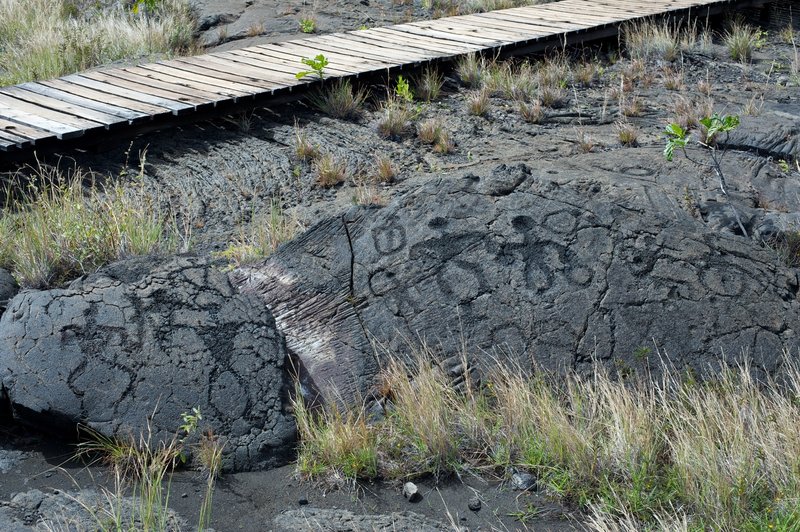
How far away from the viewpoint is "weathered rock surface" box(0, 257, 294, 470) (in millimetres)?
4105

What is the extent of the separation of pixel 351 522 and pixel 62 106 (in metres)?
5.55

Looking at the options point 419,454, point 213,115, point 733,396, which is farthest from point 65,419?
point 213,115

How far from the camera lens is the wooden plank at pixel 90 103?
760 cm

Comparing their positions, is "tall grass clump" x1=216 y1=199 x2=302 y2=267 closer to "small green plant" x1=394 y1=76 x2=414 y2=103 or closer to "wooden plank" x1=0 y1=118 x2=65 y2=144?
"wooden plank" x1=0 y1=118 x2=65 y2=144

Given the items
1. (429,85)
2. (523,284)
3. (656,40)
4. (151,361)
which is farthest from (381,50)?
(151,361)

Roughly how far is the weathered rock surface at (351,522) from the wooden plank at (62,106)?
4.57 metres

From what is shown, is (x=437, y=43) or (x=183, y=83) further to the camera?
(x=437, y=43)

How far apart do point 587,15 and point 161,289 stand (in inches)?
329

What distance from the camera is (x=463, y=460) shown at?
4070 millimetres

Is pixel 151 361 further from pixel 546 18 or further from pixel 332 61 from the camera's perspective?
pixel 546 18

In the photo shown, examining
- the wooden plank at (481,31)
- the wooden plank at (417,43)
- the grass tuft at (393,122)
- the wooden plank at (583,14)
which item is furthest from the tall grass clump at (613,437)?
the wooden plank at (583,14)

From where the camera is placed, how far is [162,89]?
334 inches

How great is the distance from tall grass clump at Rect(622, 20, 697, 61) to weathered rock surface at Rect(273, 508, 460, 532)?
7.59m

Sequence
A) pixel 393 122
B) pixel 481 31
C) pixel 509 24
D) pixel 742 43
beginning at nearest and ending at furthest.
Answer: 1. pixel 393 122
2. pixel 742 43
3. pixel 481 31
4. pixel 509 24
